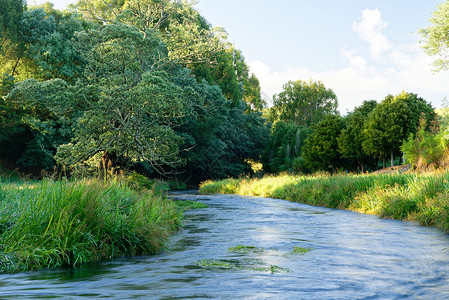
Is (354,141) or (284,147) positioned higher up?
(284,147)

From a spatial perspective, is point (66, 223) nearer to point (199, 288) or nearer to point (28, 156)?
point (199, 288)

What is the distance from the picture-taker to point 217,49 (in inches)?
1185

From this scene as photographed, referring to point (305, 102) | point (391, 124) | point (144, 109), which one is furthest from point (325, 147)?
point (305, 102)

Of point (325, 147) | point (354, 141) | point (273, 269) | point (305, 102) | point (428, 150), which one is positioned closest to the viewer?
point (273, 269)

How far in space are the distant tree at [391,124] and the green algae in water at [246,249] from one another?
2757cm

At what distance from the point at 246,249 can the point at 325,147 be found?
113 ft

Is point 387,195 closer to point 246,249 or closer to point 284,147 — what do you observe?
point 246,249

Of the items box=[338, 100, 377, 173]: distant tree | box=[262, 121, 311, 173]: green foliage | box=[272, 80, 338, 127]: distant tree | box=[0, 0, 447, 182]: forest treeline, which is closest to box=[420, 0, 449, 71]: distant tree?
box=[0, 0, 447, 182]: forest treeline

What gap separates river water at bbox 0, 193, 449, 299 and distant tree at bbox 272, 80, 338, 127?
63448mm

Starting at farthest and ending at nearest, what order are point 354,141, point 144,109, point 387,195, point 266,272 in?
point 354,141, point 144,109, point 387,195, point 266,272

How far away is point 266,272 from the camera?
20.6ft

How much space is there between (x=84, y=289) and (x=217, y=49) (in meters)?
26.4

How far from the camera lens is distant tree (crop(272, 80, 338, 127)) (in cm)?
7238

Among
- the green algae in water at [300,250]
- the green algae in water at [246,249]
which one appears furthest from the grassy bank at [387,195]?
the green algae in water at [246,249]
